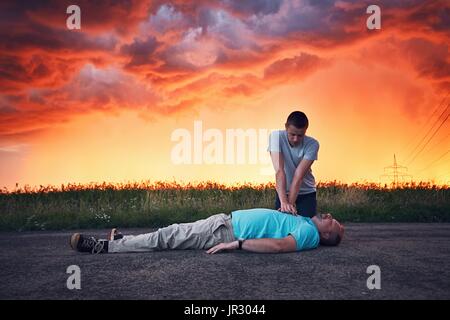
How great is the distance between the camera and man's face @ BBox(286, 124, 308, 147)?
5.15 meters

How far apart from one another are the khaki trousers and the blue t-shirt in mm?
163

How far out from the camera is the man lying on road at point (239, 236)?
468 centimetres

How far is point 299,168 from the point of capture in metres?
5.37

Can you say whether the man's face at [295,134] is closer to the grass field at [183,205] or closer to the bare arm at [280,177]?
the bare arm at [280,177]

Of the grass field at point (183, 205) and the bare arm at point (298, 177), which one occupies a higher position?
the bare arm at point (298, 177)

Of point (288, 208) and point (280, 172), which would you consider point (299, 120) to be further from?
point (288, 208)

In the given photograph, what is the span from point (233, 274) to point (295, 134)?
202 centimetres

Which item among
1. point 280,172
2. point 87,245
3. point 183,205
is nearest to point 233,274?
point 280,172

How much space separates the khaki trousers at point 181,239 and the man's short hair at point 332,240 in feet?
3.97

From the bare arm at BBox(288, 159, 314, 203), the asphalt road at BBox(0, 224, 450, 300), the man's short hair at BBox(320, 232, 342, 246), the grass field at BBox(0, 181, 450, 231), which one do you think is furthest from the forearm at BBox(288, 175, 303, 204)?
the grass field at BBox(0, 181, 450, 231)

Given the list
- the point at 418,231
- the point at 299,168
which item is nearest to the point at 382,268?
the point at 299,168

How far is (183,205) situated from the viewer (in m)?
10.5

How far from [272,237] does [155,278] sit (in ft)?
4.94

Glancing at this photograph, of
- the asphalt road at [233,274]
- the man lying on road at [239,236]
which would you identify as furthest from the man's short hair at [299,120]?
the asphalt road at [233,274]
